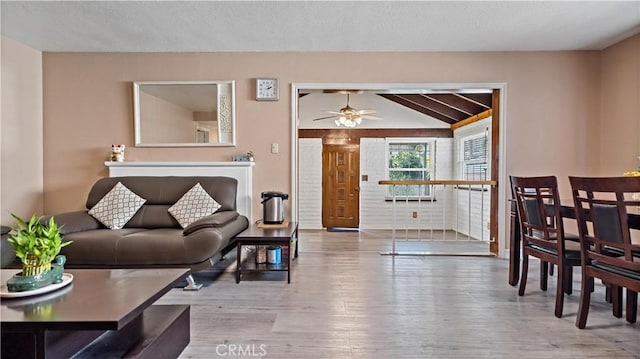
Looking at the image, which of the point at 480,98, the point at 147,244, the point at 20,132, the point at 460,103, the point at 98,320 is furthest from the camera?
the point at 460,103

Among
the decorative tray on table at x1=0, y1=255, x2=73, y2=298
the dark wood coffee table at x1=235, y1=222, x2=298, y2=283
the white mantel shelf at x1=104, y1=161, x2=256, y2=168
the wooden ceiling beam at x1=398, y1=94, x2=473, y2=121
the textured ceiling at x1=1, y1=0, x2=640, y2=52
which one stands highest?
the textured ceiling at x1=1, y1=0, x2=640, y2=52

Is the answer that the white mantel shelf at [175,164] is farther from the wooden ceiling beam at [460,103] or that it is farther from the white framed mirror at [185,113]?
the wooden ceiling beam at [460,103]

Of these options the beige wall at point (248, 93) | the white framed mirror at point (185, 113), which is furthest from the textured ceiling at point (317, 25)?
the white framed mirror at point (185, 113)

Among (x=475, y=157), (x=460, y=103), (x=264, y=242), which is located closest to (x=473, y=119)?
(x=460, y=103)

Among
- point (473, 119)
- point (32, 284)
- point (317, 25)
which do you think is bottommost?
point (32, 284)

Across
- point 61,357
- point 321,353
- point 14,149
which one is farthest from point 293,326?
point 14,149

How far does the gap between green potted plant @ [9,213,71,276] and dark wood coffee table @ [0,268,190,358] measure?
0.45 feet

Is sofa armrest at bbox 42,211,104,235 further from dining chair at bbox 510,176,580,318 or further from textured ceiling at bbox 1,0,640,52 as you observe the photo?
dining chair at bbox 510,176,580,318

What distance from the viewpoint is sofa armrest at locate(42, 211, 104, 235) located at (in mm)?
3256

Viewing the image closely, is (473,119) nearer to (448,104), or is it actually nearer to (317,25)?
(448,104)

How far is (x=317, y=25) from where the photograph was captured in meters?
3.57

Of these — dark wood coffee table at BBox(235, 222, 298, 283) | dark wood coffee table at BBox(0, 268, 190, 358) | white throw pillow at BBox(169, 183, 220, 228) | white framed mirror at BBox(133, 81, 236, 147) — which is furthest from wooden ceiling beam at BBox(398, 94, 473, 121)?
dark wood coffee table at BBox(0, 268, 190, 358)

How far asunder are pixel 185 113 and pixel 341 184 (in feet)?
13.3

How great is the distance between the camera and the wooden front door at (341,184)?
768cm
